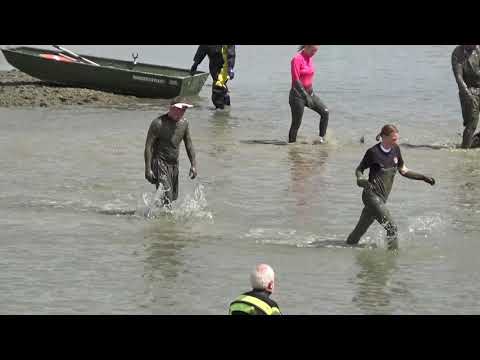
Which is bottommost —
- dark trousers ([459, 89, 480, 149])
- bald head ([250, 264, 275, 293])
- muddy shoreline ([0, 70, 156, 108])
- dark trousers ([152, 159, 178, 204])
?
muddy shoreline ([0, 70, 156, 108])

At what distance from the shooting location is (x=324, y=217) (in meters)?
16.6

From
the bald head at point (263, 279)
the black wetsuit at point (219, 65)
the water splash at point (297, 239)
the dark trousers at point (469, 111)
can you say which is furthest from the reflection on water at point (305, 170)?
the bald head at point (263, 279)

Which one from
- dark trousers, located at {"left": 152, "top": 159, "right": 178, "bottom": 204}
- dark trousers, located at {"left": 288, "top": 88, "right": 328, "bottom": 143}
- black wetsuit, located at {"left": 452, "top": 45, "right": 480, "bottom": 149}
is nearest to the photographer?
dark trousers, located at {"left": 152, "top": 159, "right": 178, "bottom": 204}

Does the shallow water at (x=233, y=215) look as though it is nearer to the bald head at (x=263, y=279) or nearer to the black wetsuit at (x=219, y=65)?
the black wetsuit at (x=219, y=65)

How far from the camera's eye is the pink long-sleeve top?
21.1 metres

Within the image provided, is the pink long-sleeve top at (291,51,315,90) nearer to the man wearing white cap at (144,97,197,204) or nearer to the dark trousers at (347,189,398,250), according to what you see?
the man wearing white cap at (144,97,197,204)

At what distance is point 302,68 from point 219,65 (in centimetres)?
456

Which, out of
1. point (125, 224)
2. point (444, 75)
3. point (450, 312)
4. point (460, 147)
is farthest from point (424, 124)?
point (450, 312)

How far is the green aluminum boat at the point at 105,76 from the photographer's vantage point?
26844 millimetres

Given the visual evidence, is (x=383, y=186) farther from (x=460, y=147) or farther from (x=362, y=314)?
(x=460, y=147)

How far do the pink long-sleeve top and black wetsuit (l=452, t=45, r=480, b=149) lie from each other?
2.60 metres

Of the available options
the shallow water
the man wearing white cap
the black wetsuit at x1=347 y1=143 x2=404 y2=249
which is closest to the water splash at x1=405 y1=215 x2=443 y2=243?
the shallow water

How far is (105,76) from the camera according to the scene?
88.9 feet

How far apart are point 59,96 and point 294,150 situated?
730 centimetres
